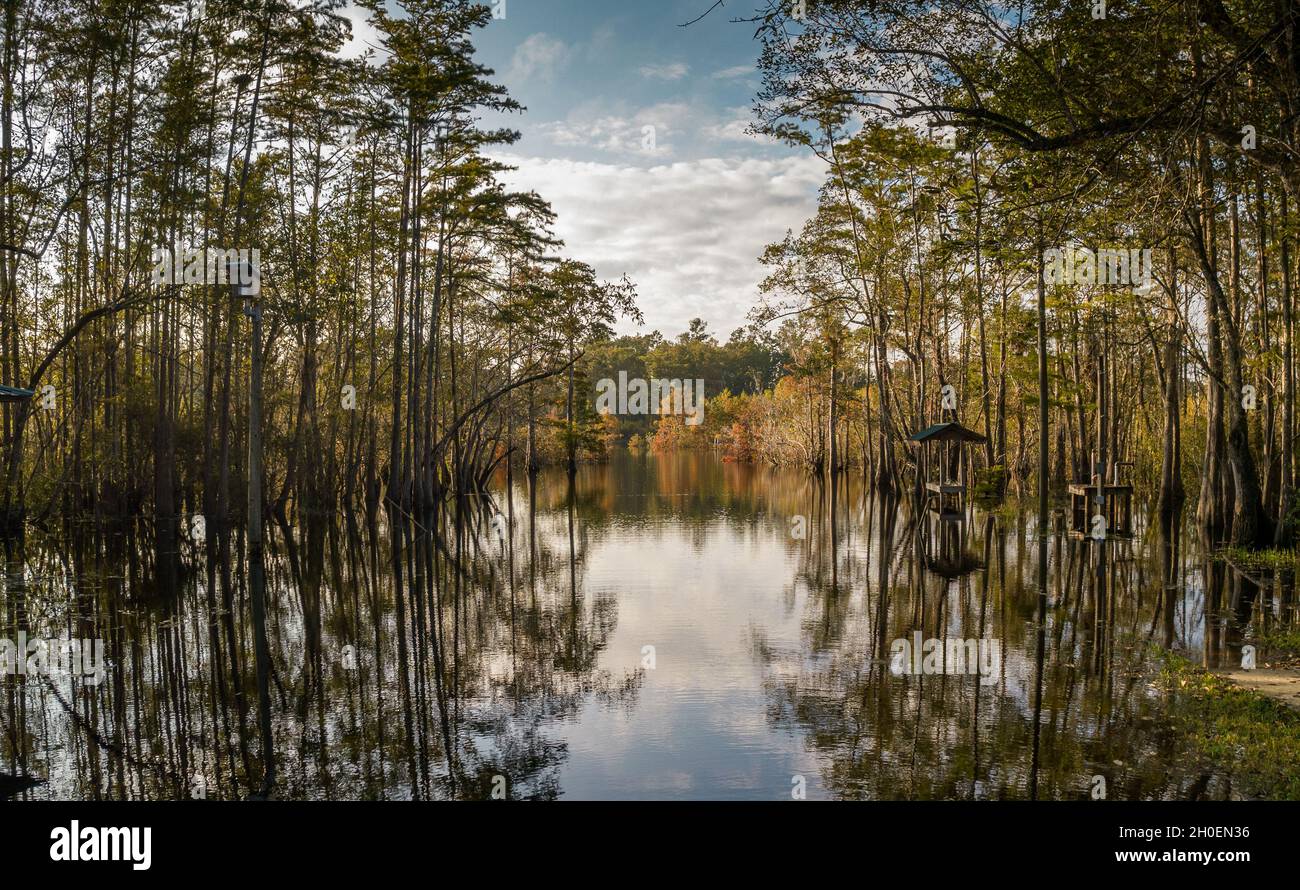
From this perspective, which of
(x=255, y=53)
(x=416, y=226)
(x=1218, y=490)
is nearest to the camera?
(x=1218, y=490)

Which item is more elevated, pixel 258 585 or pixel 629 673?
pixel 258 585

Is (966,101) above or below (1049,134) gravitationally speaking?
above

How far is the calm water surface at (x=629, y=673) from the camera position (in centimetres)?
557

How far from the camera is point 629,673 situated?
8258 millimetres

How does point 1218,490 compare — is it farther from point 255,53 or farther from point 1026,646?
point 255,53

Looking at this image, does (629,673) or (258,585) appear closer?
(629,673)

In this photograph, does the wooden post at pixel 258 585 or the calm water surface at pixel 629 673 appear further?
the wooden post at pixel 258 585

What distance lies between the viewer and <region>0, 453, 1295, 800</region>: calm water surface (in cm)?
557

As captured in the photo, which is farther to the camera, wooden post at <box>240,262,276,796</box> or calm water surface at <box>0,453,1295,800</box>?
wooden post at <box>240,262,276,796</box>

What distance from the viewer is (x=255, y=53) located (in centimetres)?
1786

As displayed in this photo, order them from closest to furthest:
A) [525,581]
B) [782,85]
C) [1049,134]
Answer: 1. [782,85]
2. [1049,134]
3. [525,581]

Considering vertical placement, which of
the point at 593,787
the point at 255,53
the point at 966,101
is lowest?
the point at 593,787

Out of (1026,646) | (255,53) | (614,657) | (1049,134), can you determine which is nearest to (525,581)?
(614,657)
